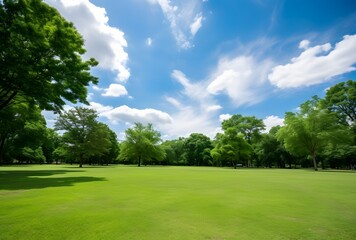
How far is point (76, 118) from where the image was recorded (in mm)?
48469

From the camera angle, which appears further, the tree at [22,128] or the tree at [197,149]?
the tree at [197,149]

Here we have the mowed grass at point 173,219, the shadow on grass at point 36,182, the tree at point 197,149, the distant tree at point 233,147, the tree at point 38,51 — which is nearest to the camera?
the mowed grass at point 173,219

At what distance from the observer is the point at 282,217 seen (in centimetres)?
597

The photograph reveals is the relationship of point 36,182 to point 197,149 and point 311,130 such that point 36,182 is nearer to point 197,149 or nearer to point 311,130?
point 311,130

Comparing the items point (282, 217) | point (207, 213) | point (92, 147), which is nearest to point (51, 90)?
point (207, 213)

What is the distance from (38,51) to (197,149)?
74738 mm

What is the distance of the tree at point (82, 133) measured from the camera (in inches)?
1858

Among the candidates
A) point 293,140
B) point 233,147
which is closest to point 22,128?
point 233,147

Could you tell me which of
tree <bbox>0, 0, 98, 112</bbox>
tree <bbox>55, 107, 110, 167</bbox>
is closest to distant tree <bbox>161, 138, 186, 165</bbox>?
tree <bbox>55, 107, 110, 167</bbox>

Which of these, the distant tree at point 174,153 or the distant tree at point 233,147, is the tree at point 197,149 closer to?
the distant tree at point 174,153

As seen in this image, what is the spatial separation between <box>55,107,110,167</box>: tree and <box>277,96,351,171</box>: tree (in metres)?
41.1

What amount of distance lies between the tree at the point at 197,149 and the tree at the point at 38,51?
68899 millimetres

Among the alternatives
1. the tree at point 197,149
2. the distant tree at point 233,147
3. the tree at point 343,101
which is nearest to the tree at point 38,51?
the distant tree at point 233,147

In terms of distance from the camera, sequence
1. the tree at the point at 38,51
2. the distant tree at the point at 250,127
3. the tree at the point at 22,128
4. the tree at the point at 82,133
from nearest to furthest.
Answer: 1. the tree at the point at 38,51
2. the tree at the point at 22,128
3. the tree at the point at 82,133
4. the distant tree at the point at 250,127
